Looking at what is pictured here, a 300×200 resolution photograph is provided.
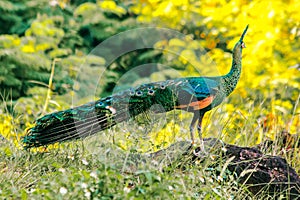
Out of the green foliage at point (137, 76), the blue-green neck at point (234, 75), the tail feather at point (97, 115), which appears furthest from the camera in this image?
the blue-green neck at point (234, 75)

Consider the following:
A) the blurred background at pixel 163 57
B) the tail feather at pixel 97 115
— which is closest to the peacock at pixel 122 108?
the tail feather at pixel 97 115

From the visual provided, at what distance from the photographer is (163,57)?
31.3 feet

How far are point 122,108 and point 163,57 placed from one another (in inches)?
220

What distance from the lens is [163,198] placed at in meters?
3.05

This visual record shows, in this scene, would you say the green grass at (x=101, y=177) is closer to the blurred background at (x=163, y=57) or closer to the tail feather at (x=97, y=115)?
the tail feather at (x=97, y=115)

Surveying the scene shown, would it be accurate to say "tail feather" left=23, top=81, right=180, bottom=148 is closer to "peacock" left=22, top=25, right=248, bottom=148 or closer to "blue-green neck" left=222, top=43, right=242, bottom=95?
"peacock" left=22, top=25, right=248, bottom=148

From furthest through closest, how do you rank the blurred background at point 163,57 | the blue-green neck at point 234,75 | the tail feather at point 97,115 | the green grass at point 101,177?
the blurred background at point 163,57 < the blue-green neck at point 234,75 < the tail feather at point 97,115 < the green grass at point 101,177

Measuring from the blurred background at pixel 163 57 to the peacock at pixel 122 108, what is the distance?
412 mm

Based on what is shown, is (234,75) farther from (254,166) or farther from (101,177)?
(101,177)

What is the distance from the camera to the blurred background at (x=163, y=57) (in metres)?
5.59

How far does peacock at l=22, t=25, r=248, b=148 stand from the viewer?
3977mm

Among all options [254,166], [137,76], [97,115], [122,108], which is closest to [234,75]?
[254,166]

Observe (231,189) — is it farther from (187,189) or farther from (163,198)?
(163,198)

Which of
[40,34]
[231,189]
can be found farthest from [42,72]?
[231,189]
